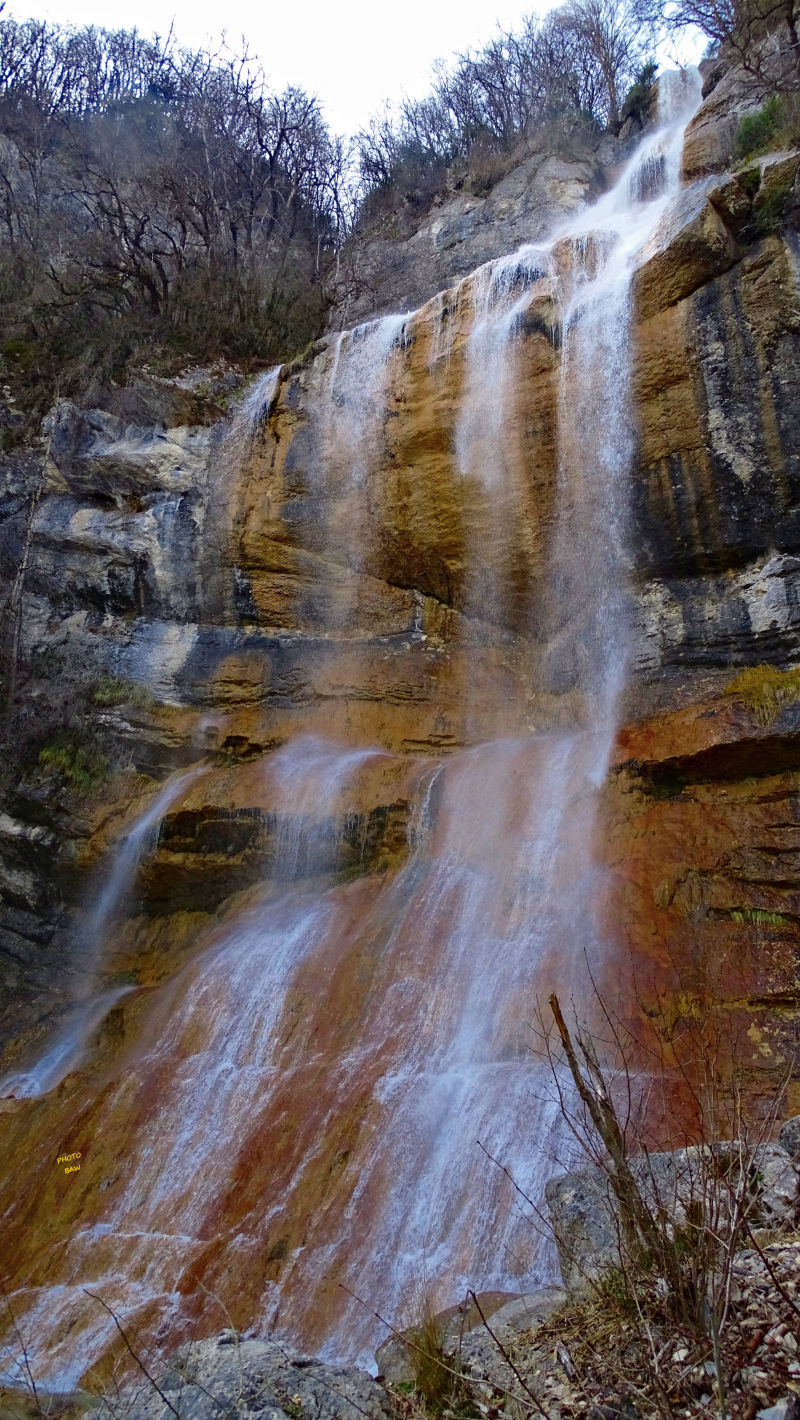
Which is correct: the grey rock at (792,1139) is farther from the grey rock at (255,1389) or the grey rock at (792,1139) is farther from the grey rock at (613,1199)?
the grey rock at (255,1389)

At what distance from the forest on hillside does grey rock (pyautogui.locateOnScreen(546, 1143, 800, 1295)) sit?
15.0 metres

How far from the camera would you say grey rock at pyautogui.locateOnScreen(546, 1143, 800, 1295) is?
141 inches

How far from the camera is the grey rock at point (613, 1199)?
3.59 metres

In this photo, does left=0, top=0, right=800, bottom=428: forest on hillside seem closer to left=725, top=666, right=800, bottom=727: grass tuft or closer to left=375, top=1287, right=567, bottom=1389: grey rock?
left=725, top=666, right=800, bottom=727: grass tuft

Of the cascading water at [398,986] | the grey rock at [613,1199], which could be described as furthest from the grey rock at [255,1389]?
the cascading water at [398,986]

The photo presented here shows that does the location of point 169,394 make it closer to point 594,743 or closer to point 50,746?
point 50,746

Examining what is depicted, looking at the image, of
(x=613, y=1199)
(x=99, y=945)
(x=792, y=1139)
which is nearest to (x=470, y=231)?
(x=99, y=945)

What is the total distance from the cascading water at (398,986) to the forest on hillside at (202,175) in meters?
5.32

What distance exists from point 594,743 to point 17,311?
1525cm

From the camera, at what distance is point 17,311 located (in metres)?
18.2

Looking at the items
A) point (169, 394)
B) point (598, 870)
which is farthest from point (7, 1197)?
point (169, 394)

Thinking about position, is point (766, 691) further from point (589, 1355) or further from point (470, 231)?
point (470, 231)

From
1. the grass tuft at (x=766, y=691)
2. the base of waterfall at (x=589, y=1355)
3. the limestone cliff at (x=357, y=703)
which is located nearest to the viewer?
the base of waterfall at (x=589, y=1355)

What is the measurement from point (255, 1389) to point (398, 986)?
16.2 feet
